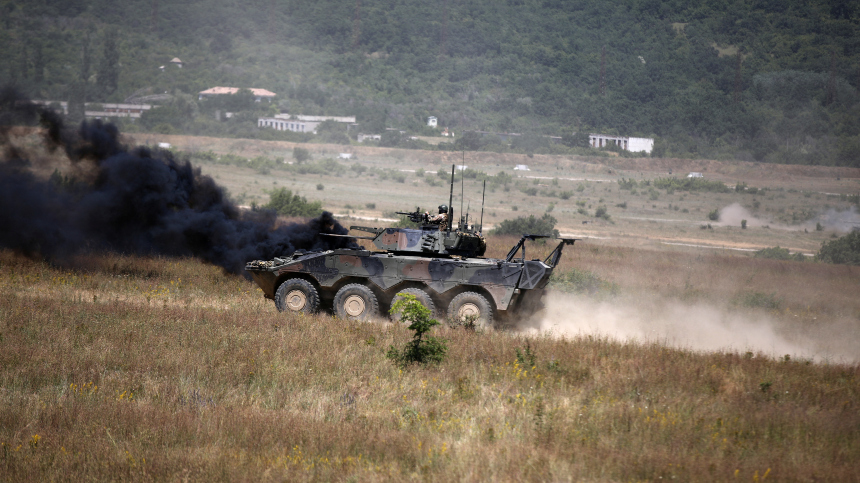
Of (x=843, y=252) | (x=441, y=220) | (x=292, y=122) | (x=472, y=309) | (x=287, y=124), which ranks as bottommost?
(x=472, y=309)

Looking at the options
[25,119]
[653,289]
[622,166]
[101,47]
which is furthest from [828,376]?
[101,47]

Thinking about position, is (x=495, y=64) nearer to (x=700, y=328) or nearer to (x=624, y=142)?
(x=624, y=142)

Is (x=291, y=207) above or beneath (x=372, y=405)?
above

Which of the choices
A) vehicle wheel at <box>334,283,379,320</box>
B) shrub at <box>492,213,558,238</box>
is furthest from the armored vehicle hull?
shrub at <box>492,213,558,238</box>

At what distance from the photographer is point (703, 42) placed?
A: 12138cm

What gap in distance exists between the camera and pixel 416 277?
16828 millimetres

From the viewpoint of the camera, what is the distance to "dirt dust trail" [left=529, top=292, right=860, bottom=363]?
1634 centimetres

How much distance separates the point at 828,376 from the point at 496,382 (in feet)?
18.9

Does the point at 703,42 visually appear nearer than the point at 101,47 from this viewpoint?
No

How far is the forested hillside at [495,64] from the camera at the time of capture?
309 feet

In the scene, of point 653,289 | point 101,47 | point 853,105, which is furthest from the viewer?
point 101,47

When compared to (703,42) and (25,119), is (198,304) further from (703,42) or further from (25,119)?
(703,42)

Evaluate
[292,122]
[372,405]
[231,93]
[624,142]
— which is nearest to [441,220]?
[372,405]

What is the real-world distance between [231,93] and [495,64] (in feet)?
150
